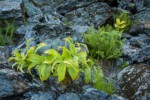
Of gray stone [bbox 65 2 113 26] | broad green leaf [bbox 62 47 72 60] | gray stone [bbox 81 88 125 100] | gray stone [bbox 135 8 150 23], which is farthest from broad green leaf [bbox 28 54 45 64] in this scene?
gray stone [bbox 135 8 150 23]

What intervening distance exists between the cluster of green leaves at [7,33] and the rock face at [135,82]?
2847 mm

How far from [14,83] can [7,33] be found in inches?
128

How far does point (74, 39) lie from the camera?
618 centimetres

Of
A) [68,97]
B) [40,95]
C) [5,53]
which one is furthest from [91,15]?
[40,95]

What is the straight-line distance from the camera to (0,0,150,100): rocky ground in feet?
14.8

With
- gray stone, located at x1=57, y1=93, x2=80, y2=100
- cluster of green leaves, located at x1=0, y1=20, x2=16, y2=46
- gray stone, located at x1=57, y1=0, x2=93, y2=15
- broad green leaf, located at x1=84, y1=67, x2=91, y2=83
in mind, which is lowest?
gray stone, located at x1=57, y1=93, x2=80, y2=100

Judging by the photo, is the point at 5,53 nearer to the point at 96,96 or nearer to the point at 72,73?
the point at 72,73

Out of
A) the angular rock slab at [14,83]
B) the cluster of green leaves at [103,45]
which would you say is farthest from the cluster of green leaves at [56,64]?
the cluster of green leaves at [103,45]

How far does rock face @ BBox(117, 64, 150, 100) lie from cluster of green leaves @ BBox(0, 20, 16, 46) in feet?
9.34

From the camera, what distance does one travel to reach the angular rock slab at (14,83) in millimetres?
4363

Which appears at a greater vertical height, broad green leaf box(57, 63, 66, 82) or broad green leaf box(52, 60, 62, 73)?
broad green leaf box(52, 60, 62, 73)

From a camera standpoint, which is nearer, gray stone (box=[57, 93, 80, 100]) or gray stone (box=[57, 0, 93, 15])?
gray stone (box=[57, 93, 80, 100])

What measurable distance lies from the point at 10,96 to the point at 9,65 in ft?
2.19

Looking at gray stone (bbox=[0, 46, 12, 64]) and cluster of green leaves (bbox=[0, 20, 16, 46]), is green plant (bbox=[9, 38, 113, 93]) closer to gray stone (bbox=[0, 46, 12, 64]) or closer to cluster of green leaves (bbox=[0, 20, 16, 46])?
gray stone (bbox=[0, 46, 12, 64])
